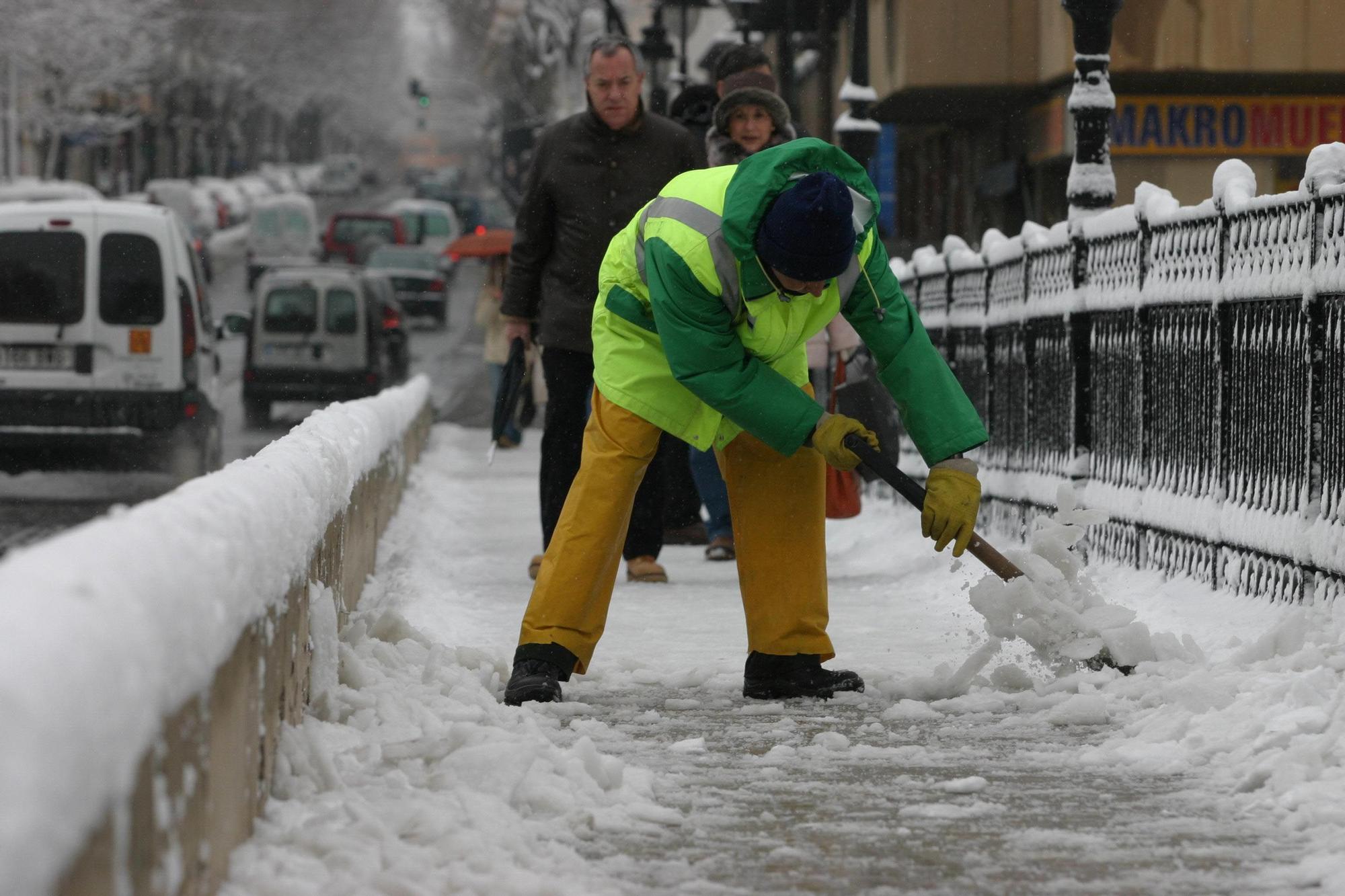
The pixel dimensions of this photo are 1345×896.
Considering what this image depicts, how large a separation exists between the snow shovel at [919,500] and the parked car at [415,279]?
41021mm

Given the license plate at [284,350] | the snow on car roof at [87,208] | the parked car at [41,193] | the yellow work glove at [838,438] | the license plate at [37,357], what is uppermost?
the parked car at [41,193]

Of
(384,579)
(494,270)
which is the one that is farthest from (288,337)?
(384,579)

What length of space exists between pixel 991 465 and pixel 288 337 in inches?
686

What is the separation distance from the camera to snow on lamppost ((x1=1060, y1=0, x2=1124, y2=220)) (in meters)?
9.86

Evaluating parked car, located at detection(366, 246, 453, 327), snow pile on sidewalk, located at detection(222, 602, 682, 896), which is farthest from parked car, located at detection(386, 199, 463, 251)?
snow pile on sidewalk, located at detection(222, 602, 682, 896)

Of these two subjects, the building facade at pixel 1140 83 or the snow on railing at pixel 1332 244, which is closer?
the snow on railing at pixel 1332 244

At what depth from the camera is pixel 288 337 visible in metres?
27.1

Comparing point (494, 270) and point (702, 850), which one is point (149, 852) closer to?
point (702, 850)

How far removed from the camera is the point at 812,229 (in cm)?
539

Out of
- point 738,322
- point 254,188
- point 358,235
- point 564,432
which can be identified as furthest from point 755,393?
point 254,188

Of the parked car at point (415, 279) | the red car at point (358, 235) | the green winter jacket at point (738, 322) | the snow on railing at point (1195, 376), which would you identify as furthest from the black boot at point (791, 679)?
the red car at point (358, 235)

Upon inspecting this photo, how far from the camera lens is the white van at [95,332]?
570 inches

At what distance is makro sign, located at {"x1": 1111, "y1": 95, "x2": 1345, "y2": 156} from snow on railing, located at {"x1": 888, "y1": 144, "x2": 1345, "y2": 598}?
15410 mm

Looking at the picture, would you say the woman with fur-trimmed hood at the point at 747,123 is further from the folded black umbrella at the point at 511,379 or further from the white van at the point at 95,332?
the white van at the point at 95,332
